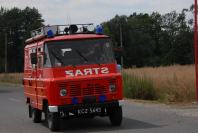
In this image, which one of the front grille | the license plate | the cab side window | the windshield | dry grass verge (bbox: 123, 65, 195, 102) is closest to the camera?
the front grille

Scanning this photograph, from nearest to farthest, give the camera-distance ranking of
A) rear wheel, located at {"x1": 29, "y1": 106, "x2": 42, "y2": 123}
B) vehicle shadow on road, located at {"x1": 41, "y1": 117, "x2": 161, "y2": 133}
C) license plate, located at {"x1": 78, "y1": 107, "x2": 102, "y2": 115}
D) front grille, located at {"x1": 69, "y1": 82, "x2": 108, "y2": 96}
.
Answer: front grille, located at {"x1": 69, "y1": 82, "x2": 108, "y2": 96}, license plate, located at {"x1": 78, "y1": 107, "x2": 102, "y2": 115}, vehicle shadow on road, located at {"x1": 41, "y1": 117, "x2": 161, "y2": 133}, rear wheel, located at {"x1": 29, "y1": 106, "x2": 42, "y2": 123}

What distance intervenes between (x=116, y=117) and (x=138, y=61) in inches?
4570

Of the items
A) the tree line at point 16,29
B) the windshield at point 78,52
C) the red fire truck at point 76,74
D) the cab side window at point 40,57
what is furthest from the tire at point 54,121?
the tree line at point 16,29

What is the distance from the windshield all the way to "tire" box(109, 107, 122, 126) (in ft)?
4.23

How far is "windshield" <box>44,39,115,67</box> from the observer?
15.4m

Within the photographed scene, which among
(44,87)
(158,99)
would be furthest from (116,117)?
(158,99)

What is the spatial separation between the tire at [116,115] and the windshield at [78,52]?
1.29 m

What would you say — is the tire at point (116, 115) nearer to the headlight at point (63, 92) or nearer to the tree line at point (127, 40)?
the headlight at point (63, 92)

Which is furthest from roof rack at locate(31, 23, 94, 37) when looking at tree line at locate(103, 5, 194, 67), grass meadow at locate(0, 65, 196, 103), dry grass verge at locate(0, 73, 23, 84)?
A: tree line at locate(103, 5, 194, 67)

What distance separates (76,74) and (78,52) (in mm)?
763

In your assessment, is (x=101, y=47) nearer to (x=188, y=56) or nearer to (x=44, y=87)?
(x=44, y=87)

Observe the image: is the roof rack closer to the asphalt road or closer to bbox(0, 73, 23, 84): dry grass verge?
the asphalt road

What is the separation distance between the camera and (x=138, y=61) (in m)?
131

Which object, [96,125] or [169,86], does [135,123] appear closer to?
[96,125]
